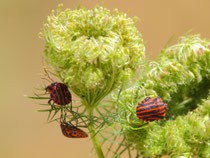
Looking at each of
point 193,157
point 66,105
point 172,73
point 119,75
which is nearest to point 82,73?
point 119,75

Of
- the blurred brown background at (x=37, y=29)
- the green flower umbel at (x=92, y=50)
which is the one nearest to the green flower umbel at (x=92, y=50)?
the green flower umbel at (x=92, y=50)

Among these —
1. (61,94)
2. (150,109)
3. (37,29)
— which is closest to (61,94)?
(61,94)

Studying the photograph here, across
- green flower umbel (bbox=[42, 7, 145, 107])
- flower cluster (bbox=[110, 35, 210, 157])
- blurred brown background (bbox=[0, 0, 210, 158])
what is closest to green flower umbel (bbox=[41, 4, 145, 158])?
green flower umbel (bbox=[42, 7, 145, 107])

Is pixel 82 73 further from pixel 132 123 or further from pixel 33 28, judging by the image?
pixel 33 28

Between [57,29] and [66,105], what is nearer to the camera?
[57,29]

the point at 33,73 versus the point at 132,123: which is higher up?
the point at 33,73

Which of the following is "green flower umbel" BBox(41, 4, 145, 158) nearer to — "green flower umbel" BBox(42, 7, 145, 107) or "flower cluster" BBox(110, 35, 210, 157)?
"green flower umbel" BBox(42, 7, 145, 107)

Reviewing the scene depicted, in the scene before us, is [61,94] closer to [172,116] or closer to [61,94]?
[61,94]

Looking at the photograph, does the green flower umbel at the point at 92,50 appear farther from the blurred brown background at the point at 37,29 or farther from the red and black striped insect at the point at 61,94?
the blurred brown background at the point at 37,29

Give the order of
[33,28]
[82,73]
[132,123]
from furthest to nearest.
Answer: [33,28] → [132,123] → [82,73]
